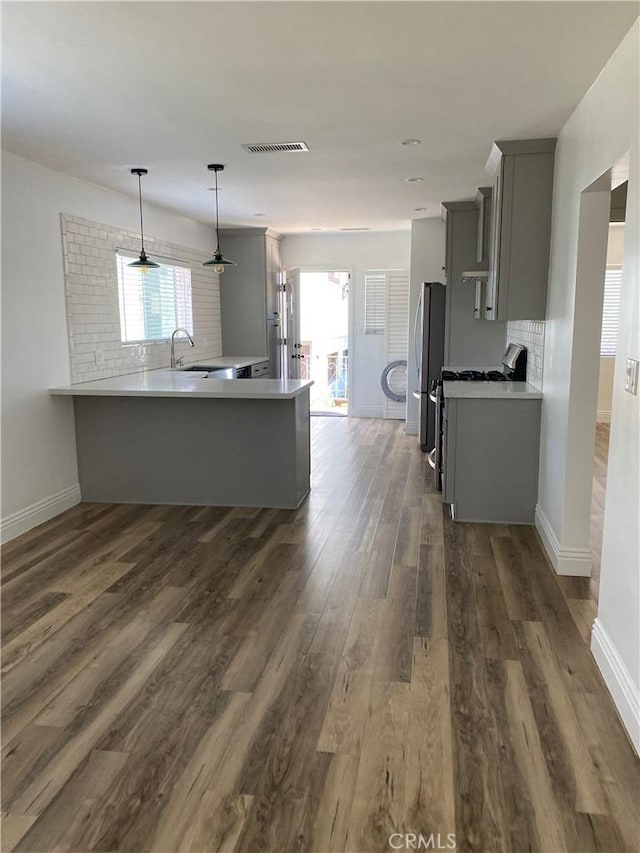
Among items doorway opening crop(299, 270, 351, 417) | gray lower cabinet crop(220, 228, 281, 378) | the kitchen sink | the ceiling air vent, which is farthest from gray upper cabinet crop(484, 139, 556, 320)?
doorway opening crop(299, 270, 351, 417)

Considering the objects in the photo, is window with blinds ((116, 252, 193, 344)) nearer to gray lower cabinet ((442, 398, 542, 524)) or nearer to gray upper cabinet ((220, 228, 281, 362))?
gray upper cabinet ((220, 228, 281, 362))

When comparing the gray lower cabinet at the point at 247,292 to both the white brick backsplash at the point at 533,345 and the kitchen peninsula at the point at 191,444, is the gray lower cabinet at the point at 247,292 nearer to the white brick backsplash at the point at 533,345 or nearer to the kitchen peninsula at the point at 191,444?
the kitchen peninsula at the point at 191,444

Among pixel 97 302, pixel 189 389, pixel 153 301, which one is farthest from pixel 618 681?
pixel 153 301

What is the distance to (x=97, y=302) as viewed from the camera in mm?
4934

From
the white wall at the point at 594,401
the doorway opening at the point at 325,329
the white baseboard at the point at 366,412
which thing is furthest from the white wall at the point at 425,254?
the white wall at the point at 594,401

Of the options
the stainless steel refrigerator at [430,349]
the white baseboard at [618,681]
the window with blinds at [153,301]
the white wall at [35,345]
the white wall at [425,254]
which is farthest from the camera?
the white wall at [425,254]

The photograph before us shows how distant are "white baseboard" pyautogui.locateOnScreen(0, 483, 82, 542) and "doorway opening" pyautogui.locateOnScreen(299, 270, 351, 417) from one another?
4513 millimetres

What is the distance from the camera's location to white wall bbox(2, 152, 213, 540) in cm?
393

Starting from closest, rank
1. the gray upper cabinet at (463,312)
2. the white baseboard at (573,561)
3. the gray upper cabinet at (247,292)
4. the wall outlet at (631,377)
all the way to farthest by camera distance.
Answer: the wall outlet at (631,377) → the white baseboard at (573,561) → the gray upper cabinet at (463,312) → the gray upper cabinet at (247,292)

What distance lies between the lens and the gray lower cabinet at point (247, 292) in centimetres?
762

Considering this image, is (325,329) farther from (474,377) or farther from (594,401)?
(594,401)

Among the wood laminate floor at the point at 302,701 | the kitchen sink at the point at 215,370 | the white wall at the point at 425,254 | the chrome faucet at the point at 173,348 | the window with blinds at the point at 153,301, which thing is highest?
the white wall at the point at 425,254

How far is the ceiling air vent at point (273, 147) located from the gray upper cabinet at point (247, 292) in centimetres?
365

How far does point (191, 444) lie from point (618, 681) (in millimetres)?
3271
